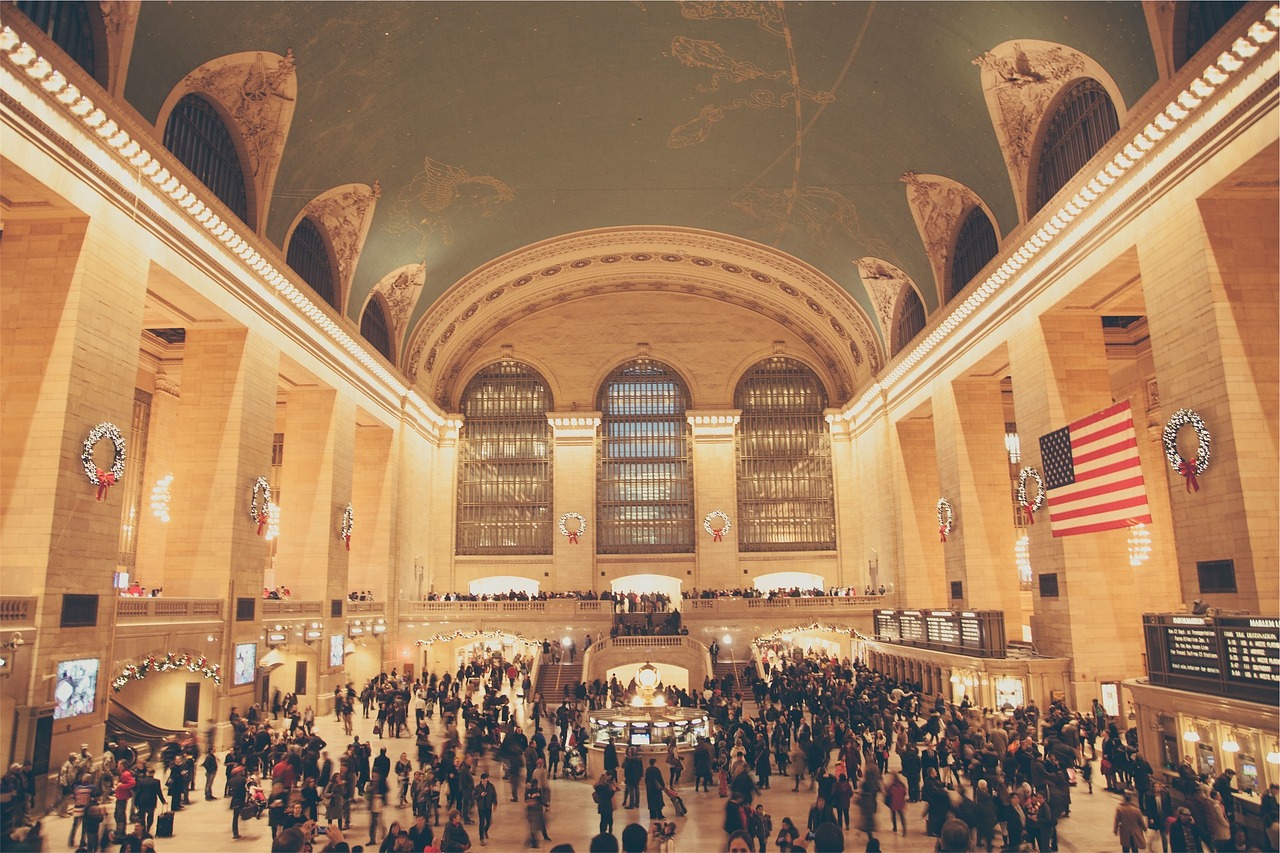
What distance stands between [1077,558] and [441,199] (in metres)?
19.4

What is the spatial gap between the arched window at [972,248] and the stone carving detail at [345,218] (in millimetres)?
16043

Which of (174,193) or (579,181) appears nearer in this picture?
(174,193)

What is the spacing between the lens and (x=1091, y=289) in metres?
18.7

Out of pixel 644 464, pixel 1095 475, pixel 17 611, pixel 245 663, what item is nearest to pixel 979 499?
pixel 1095 475

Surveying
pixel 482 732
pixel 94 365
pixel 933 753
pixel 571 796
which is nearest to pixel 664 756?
pixel 571 796

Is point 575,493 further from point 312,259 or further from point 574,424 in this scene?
point 312,259

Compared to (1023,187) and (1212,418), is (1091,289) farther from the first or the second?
(1212,418)

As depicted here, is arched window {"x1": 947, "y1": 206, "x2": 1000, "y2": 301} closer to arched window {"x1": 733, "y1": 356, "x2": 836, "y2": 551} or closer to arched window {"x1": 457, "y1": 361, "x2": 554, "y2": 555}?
arched window {"x1": 733, "y1": 356, "x2": 836, "y2": 551}

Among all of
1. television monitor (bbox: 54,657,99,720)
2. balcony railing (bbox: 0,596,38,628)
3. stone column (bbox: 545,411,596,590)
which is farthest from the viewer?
stone column (bbox: 545,411,596,590)

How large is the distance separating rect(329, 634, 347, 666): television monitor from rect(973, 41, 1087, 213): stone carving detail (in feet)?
68.6

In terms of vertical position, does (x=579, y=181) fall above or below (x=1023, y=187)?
above

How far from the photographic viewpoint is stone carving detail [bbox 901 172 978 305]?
2322cm

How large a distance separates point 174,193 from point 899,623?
20.8 metres

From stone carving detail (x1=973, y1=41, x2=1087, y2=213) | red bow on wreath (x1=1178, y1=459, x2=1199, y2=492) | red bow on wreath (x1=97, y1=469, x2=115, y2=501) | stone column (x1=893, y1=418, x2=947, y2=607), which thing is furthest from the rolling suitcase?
stone column (x1=893, y1=418, x2=947, y2=607)
